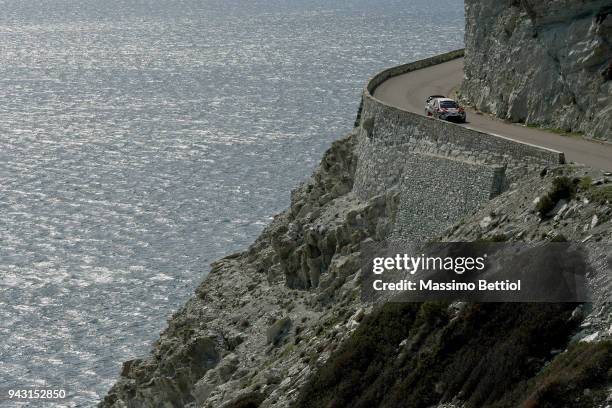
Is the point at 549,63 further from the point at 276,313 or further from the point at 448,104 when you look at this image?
the point at 276,313

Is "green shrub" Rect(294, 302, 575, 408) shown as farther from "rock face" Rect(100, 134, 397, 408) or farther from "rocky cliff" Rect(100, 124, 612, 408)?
"rock face" Rect(100, 134, 397, 408)

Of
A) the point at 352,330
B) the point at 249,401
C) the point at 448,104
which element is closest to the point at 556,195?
the point at 352,330

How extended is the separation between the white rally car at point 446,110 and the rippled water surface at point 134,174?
73.9ft

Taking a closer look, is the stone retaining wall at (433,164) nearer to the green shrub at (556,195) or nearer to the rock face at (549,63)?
the green shrub at (556,195)

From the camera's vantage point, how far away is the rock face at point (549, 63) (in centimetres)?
4659

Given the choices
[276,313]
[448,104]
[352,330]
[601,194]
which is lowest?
[352,330]

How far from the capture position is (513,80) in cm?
5156

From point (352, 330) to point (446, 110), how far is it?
14955 mm

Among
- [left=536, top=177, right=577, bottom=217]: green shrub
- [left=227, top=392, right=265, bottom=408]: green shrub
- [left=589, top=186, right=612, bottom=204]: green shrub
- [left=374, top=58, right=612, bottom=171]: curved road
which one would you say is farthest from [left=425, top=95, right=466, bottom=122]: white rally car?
[left=589, top=186, right=612, bottom=204]: green shrub

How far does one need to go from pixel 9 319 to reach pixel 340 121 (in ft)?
180

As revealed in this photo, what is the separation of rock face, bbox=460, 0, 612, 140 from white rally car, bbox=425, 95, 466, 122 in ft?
5.77

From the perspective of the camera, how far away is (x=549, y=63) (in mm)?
49031

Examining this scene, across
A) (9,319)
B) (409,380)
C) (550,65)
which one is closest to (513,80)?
(550,65)

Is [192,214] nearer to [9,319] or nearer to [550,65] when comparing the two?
[9,319]
